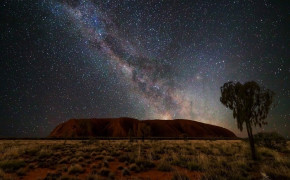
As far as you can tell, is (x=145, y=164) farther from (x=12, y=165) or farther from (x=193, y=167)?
(x=12, y=165)

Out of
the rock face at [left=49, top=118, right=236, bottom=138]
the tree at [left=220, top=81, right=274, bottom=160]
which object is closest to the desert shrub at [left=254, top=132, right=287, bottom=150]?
the tree at [left=220, top=81, right=274, bottom=160]

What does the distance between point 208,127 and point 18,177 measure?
13178 cm

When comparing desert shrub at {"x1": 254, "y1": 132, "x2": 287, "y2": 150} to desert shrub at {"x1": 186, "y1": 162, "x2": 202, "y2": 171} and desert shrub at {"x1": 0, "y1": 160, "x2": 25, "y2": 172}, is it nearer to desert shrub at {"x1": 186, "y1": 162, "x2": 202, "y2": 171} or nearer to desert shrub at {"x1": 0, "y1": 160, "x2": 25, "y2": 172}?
desert shrub at {"x1": 186, "y1": 162, "x2": 202, "y2": 171}

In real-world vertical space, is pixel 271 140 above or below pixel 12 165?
above

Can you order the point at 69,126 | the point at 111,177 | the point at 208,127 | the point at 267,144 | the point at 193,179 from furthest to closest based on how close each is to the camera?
the point at 208,127, the point at 69,126, the point at 267,144, the point at 111,177, the point at 193,179

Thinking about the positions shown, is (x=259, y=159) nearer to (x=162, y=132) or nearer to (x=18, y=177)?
(x=18, y=177)

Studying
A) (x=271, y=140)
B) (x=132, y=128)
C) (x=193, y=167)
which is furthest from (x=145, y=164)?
(x=132, y=128)

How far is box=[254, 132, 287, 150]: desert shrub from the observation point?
91.5 ft

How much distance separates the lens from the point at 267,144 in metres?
27.6

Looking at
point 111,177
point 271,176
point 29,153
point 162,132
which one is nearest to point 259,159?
point 271,176

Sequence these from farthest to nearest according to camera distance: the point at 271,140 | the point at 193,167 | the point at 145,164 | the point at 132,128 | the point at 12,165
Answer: the point at 132,128 → the point at 271,140 → the point at 145,164 → the point at 12,165 → the point at 193,167

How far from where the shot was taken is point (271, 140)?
2931 centimetres

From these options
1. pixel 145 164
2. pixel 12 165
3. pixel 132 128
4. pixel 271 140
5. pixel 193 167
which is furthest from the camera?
pixel 132 128

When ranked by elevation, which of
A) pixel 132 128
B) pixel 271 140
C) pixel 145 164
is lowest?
pixel 145 164
